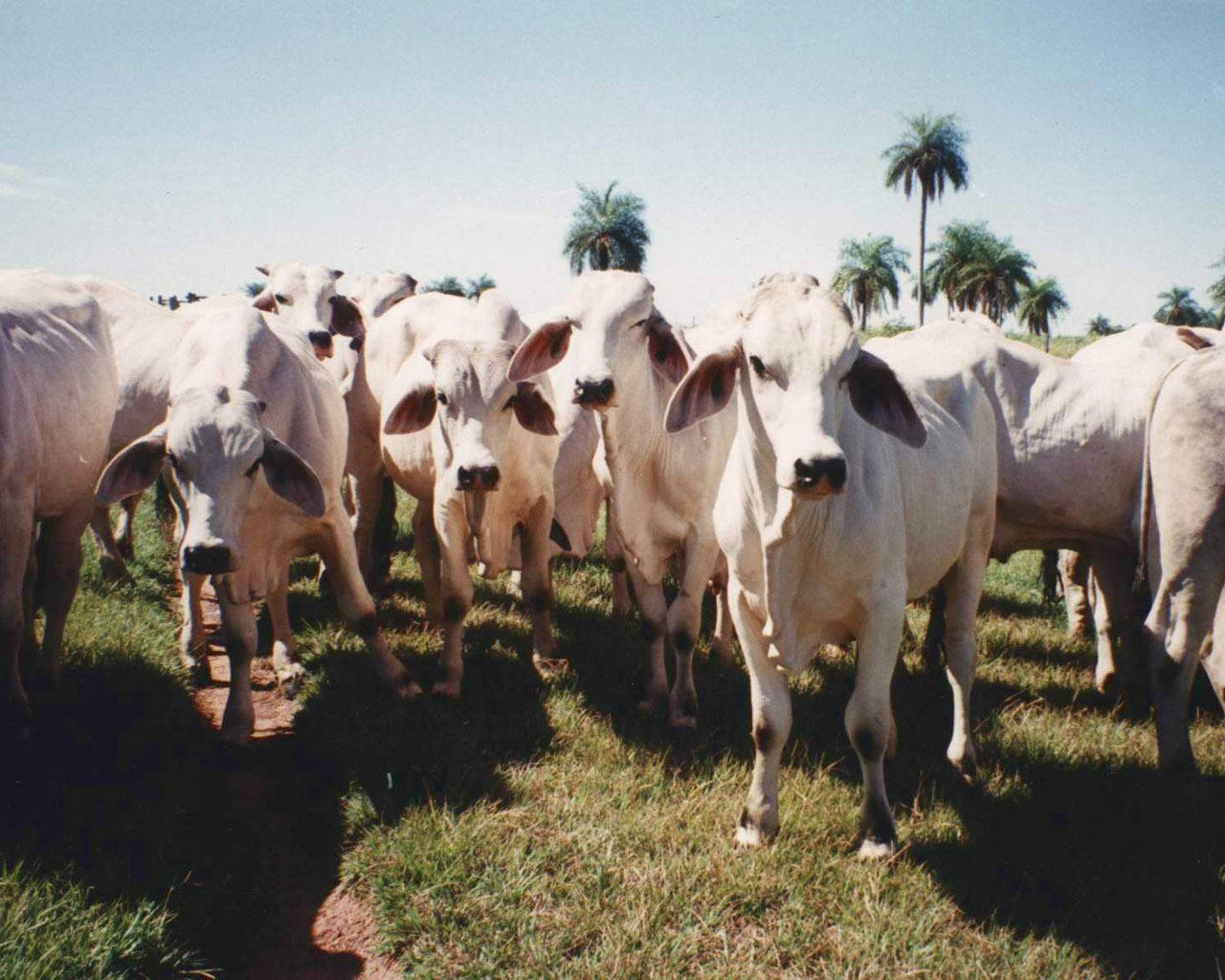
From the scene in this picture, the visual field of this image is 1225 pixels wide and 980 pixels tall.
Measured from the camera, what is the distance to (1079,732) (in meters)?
4.70

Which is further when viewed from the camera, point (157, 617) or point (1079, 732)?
point (157, 617)

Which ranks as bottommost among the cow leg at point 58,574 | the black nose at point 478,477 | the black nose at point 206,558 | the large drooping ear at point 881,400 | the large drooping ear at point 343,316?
the cow leg at point 58,574

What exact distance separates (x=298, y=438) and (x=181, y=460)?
95 cm

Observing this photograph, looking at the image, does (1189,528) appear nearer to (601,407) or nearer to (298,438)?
(601,407)

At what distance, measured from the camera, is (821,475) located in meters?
2.75

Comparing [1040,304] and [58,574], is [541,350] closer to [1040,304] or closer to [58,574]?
[58,574]

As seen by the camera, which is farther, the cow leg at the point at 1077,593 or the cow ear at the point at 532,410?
the cow leg at the point at 1077,593

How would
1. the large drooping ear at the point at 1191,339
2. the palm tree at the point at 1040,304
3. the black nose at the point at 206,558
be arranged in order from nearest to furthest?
the black nose at the point at 206,558 < the large drooping ear at the point at 1191,339 < the palm tree at the point at 1040,304

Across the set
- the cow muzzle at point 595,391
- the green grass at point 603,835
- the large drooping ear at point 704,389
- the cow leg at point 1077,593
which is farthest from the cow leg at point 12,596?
the cow leg at point 1077,593

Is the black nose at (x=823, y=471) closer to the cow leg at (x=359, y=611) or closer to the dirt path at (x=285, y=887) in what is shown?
the dirt path at (x=285, y=887)

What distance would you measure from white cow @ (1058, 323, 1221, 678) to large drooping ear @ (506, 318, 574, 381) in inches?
131

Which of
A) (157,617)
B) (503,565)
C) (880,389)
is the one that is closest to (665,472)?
(503,565)

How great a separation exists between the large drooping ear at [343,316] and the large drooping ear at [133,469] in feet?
11.7

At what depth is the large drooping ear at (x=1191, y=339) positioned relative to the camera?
595 cm
